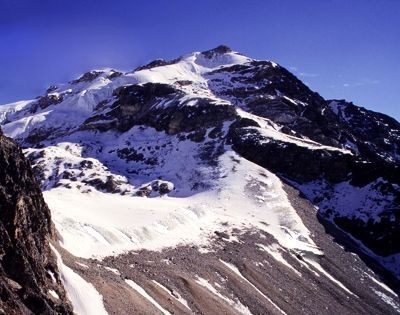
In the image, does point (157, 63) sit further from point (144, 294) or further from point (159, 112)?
point (144, 294)

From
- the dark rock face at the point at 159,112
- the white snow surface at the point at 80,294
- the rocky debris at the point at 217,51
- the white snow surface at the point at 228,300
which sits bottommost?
the white snow surface at the point at 80,294

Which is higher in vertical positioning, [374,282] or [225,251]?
[374,282]

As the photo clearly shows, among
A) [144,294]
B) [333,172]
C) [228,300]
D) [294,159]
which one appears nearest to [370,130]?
[294,159]

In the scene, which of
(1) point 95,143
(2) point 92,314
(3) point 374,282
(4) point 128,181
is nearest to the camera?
(2) point 92,314

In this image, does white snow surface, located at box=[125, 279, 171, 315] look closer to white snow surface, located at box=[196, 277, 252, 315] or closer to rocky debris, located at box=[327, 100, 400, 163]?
white snow surface, located at box=[196, 277, 252, 315]

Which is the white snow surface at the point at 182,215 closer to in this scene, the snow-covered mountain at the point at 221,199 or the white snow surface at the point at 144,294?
the snow-covered mountain at the point at 221,199

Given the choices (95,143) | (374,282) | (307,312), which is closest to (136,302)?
(307,312)

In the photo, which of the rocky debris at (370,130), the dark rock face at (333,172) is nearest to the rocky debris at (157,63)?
the rocky debris at (370,130)

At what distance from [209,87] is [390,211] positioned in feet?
260

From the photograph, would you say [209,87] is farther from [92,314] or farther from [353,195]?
[92,314]

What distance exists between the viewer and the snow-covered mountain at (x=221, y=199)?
129ft

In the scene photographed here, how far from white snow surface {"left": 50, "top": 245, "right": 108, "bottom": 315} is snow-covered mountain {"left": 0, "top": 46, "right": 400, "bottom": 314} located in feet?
0.30

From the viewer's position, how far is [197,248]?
160 feet

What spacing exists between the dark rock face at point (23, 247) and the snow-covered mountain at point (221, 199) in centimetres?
241
